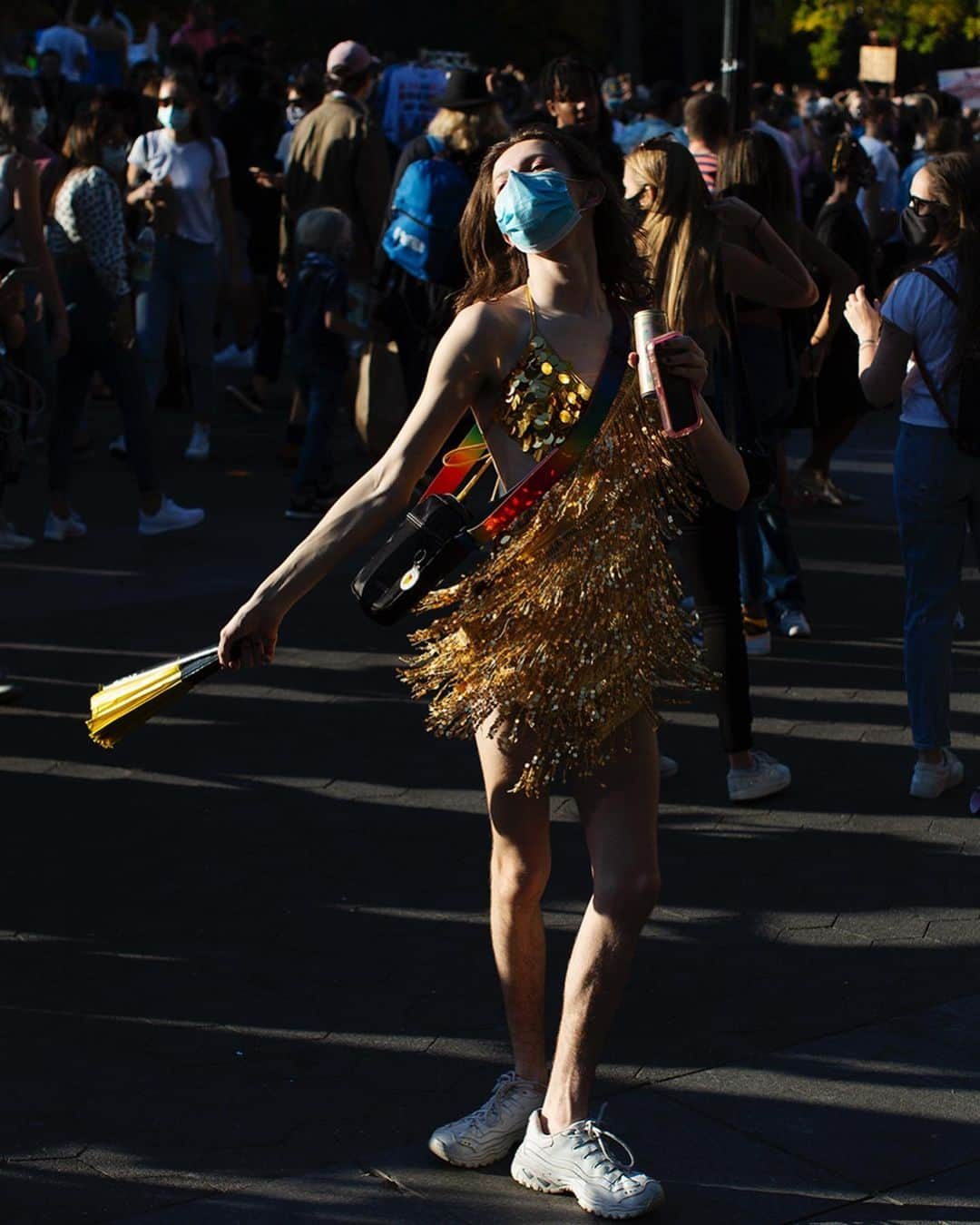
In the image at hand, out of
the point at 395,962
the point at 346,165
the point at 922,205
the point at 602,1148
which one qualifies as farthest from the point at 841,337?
the point at 602,1148

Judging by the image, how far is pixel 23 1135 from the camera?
3.85 m

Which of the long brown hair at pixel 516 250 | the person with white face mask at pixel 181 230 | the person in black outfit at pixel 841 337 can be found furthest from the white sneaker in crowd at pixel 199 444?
the long brown hair at pixel 516 250

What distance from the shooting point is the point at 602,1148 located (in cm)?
361

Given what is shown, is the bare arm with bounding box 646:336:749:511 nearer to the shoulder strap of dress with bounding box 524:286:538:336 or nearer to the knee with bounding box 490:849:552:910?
the shoulder strap of dress with bounding box 524:286:538:336

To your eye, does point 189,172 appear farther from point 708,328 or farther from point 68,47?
point 68,47

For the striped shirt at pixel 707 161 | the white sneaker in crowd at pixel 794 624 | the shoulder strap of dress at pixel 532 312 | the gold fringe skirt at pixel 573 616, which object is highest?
the shoulder strap of dress at pixel 532 312

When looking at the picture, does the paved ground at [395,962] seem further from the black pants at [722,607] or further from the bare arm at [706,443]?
the bare arm at [706,443]

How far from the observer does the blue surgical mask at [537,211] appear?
11.9 feet

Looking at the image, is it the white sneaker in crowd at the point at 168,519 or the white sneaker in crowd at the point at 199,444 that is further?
the white sneaker in crowd at the point at 199,444

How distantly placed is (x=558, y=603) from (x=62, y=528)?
6.35 metres

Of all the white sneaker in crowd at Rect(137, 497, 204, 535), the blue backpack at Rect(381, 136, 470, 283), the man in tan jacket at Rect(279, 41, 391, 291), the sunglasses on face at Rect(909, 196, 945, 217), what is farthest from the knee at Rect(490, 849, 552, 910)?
the man in tan jacket at Rect(279, 41, 391, 291)

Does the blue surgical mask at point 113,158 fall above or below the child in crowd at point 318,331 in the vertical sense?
above

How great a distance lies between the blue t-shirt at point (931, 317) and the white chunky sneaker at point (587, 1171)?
293 centimetres

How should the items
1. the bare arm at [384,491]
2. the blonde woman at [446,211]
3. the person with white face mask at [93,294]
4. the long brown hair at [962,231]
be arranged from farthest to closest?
the blonde woman at [446,211] → the person with white face mask at [93,294] → the long brown hair at [962,231] → the bare arm at [384,491]
